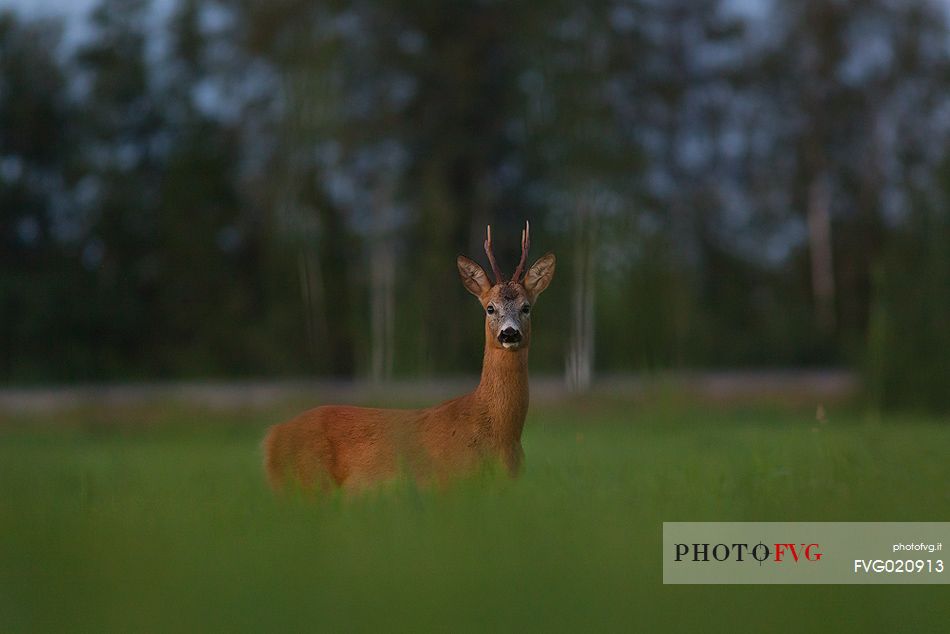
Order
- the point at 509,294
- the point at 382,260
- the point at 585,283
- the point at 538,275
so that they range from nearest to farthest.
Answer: the point at 509,294 → the point at 538,275 → the point at 585,283 → the point at 382,260

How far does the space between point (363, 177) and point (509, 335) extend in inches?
660

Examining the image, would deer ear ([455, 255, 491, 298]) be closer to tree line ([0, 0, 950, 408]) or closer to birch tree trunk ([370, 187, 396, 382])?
birch tree trunk ([370, 187, 396, 382])

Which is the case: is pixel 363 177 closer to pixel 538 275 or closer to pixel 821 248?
pixel 821 248

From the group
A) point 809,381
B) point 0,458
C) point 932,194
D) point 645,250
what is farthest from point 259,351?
point 0,458

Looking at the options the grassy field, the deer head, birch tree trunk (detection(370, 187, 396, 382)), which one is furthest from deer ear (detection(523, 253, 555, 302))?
birch tree trunk (detection(370, 187, 396, 382))

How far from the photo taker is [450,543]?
368 centimetres

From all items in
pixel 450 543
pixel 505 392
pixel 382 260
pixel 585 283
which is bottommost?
pixel 450 543

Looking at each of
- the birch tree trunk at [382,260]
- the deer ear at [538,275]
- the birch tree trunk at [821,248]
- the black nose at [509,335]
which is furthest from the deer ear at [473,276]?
the birch tree trunk at [821,248]

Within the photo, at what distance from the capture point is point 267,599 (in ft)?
9.81

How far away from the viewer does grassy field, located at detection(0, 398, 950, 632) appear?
9.41ft

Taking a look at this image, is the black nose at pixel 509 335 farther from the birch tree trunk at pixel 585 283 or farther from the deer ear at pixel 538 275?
the birch tree trunk at pixel 585 283

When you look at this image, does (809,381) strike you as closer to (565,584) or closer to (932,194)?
(932,194)

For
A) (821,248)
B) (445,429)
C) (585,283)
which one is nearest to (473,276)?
(445,429)

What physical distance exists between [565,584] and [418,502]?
1.51 m
